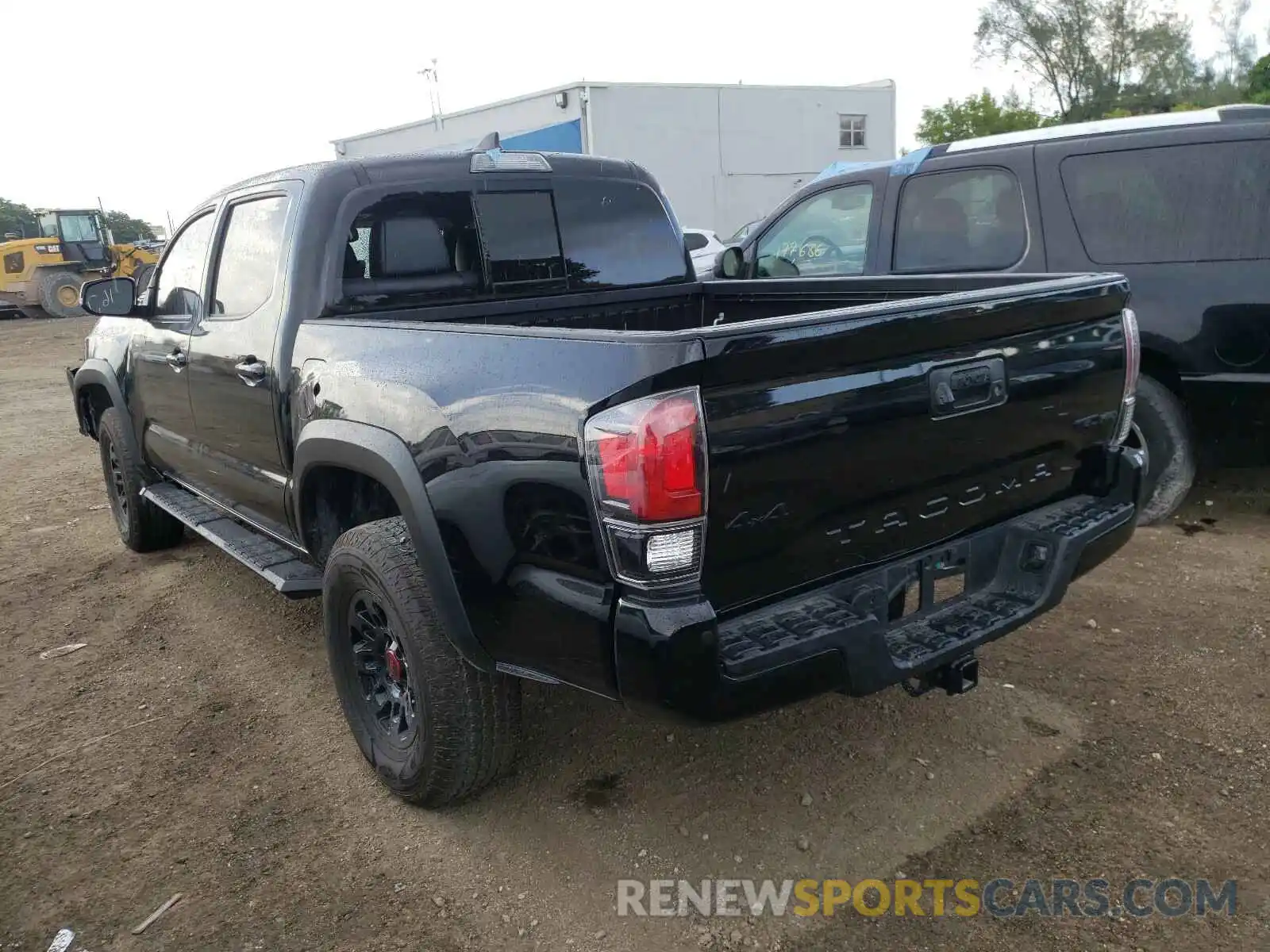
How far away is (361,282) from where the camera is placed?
3434mm

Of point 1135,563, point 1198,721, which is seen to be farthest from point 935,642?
point 1135,563

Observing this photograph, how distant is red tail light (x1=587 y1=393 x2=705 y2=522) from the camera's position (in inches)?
79.7

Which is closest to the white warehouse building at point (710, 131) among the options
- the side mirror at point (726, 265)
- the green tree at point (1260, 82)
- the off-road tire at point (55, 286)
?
the off-road tire at point (55, 286)

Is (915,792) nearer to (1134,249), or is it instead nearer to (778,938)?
(778,938)

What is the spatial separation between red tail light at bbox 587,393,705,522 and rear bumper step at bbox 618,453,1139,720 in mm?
224

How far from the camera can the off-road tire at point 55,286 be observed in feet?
76.7

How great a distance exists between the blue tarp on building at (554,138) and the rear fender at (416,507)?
17648mm

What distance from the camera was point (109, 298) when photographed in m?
4.50

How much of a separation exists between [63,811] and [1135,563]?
174 inches

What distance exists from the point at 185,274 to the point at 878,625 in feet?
11.6

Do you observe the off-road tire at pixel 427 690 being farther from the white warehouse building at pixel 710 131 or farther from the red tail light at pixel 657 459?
the white warehouse building at pixel 710 131

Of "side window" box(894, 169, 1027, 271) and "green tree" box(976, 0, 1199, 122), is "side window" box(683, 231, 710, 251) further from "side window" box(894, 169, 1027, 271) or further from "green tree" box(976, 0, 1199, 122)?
"green tree" box(976, 0, 1199, 122)

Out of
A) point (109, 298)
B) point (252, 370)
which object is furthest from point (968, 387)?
point (109, 298)

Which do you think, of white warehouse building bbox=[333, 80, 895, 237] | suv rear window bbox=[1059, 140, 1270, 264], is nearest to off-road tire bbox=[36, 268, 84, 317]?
white warehouse building bbox=[333, 80, 895, 237]
